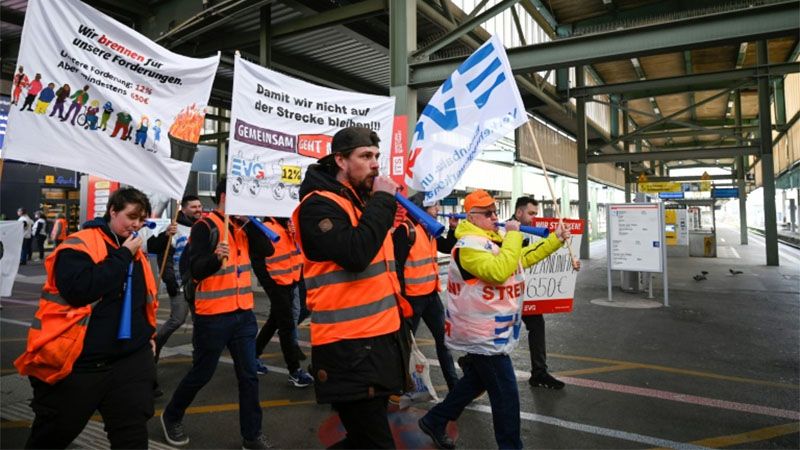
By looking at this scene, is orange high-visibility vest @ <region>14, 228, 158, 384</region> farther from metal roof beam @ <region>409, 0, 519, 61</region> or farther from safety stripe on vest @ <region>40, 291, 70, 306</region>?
metal roof beam @ <region>409, 0, 519, 61</region>

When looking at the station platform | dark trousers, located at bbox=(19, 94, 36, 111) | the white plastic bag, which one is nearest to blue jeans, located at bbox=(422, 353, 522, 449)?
the white plastic bag

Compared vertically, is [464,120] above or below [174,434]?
above

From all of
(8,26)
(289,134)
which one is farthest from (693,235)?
(8,26)

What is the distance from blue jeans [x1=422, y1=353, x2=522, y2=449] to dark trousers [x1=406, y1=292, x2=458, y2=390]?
1109 mm

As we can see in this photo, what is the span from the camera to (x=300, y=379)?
507 cm

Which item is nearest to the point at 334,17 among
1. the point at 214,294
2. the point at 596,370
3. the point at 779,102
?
the point at 214,294

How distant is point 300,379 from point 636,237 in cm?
791

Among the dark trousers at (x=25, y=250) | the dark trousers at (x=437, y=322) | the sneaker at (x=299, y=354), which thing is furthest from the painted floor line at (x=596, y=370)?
the dark trousers at (x=25, y=250)

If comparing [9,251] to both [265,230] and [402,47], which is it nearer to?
[265,230]

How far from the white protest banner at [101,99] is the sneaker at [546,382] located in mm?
3725

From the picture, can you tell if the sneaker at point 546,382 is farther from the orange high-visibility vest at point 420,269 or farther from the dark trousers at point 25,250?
the dark trousers at point 25,250

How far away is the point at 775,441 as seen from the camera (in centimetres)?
376

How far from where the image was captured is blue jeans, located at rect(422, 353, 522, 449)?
10.2ft

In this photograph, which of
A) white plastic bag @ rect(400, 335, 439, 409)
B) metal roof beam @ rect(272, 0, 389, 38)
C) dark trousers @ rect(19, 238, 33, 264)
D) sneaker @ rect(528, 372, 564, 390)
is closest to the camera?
white plastic bag @ rect(400, 335, 439, 409)
